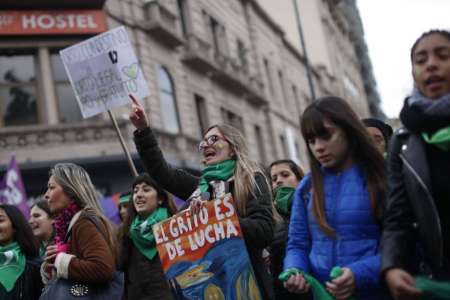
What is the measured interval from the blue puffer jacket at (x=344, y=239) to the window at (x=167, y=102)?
1411cm

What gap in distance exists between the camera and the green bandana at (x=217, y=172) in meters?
3.53

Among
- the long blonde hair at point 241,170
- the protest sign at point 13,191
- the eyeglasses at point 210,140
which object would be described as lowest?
the long blonde hair at point 241,170

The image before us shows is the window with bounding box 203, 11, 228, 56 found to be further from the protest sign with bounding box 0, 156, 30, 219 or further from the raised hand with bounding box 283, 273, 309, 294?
the raised hand with bounding box 283, 273, 309, 294

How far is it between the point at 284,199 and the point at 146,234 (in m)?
1.06

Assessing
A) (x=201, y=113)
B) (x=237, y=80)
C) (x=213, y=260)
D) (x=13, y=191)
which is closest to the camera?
(x=213, y=260)

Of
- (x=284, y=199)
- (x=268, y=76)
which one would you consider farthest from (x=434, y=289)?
(x=268, y=76)

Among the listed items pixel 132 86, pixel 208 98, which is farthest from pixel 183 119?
pixel 132 86

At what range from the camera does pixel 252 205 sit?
11.2 ft

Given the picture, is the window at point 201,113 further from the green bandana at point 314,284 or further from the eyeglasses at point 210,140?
the green bandana at point 314,284

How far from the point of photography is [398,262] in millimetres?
2195

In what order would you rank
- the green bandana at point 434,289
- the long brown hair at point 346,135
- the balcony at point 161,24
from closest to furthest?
1. the green bandana at point 434,289
2. the long brown hair at point 346,135
3. the balcony at point 161,24

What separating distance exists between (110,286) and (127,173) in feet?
37.5

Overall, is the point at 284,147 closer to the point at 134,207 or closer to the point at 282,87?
the point at 282,87

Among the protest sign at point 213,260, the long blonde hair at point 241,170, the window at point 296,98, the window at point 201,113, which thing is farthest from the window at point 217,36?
the protest sign at point 213,260
